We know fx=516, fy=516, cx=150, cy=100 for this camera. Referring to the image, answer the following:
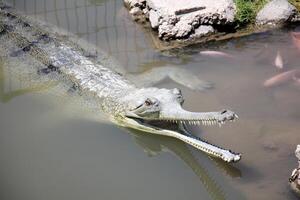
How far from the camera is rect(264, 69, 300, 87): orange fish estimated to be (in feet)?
21.7

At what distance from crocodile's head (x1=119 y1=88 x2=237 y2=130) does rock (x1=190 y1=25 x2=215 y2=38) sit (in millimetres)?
1660

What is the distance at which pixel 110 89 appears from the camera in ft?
21.6

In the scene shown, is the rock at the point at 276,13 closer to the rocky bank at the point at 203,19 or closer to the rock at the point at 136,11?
the rocky bank at the point at 203,19

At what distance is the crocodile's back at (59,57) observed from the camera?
664cm

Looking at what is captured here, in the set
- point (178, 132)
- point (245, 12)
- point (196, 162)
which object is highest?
point (245, 12)

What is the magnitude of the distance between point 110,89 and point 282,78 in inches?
87.8

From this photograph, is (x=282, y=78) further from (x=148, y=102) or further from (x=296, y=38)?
(x=148, y=102)

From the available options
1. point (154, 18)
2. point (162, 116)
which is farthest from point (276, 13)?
point (162, 116)

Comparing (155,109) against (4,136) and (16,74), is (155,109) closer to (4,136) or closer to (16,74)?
(4,136)

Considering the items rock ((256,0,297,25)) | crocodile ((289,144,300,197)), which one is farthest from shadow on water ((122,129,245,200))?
rock ((256,0,297,25))

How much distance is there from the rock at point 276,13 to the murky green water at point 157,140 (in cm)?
29

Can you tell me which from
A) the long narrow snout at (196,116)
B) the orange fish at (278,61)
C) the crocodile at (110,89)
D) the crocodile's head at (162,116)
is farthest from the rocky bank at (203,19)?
the long narrow snout at (196,116)

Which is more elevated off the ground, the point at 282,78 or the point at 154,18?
the point at 154,18

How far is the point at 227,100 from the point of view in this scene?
6.36 m
